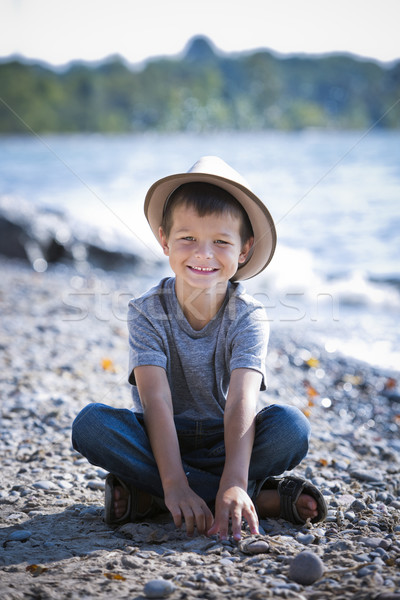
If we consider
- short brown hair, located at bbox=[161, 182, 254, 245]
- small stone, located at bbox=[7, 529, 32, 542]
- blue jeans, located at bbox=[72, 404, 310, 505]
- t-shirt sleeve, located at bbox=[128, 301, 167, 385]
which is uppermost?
short brown hair, located at bbox=[161, 182, 254, 245]

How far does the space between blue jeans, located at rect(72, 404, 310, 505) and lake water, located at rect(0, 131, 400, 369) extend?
286 cm

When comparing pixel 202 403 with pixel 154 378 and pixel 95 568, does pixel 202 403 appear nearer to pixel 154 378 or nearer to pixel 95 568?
pixel 154 378

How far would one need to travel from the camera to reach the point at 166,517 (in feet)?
8.13

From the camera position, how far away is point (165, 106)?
84.1m

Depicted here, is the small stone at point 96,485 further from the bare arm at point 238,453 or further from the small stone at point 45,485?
the bare arm at point 238,453

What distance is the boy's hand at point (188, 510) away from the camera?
2.16 metres

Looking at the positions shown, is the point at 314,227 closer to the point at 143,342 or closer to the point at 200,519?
the point at 143,342

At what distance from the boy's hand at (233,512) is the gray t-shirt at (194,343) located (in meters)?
0.45

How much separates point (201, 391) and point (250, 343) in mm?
298

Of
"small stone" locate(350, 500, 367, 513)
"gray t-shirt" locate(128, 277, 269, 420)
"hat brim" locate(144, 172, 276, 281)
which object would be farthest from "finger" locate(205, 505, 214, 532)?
"hat brim" locate(144, 172, 276, 281)

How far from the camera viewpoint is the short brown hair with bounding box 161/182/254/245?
2.49m

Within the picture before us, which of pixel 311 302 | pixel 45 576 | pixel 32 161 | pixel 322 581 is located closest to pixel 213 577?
pixel 322 581

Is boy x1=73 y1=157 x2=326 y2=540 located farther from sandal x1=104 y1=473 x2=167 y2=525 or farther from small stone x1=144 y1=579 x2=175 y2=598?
small stone x1=144 y1=579 x2=175 y2=598

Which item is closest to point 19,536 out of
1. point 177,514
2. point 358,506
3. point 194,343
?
point 177,514
